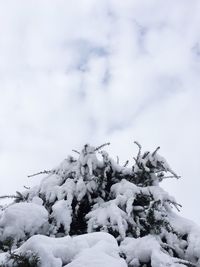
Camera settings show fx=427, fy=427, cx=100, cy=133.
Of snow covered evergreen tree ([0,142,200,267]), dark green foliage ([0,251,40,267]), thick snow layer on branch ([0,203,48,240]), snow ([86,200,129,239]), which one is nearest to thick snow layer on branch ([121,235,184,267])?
snow covered evergreen tree ([0,142,200,267])

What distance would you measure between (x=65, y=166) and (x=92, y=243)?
2.76 metres

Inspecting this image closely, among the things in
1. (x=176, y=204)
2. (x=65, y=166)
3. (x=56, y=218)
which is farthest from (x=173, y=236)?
(x=65, y=166)

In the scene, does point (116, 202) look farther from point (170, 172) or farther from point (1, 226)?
point (1, 226)

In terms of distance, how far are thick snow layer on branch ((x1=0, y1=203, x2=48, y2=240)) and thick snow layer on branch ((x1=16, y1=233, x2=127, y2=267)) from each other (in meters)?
1.10

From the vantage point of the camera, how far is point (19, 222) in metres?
4.43

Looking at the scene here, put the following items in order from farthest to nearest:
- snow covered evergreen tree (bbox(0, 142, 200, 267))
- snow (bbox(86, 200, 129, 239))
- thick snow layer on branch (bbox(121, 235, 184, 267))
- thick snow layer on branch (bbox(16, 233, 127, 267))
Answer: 1. snow (bbox(86, 200, 129, 239))
2. thick snow layer on branch (bbox(121, 235, 184, 267))
3. snow covered evergreen tree (bbox(0, 142, 200, 267))
4. thick snow layer on branch (bbox(16, 233, 127, 267))

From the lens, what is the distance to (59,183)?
6086 millimetres

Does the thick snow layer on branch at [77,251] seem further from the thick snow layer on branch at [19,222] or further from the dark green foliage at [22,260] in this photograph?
the thick snow layer on branch at [19,222]

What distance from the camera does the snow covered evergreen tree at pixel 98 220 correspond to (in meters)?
3.23

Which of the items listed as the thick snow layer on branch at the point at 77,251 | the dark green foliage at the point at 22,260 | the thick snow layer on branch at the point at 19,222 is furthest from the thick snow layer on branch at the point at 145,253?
the dark green foliage at the point at 22,260

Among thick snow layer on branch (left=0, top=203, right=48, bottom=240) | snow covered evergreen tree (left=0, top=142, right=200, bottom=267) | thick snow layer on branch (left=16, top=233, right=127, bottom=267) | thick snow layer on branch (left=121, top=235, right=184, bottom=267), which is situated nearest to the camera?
thick snow layer on branch (left=16, top=233, right=127, bottom=267)

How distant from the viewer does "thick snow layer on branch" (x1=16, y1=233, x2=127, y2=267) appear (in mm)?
2990

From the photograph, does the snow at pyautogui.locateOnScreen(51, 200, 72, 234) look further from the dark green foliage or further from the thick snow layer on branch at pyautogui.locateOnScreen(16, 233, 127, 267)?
the dark green foliage

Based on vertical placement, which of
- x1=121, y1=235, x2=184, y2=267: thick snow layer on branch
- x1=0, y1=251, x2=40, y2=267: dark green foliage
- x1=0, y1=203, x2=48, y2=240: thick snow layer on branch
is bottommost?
x1=0, y1=251, x2=40, y2=267: dark green foliage
